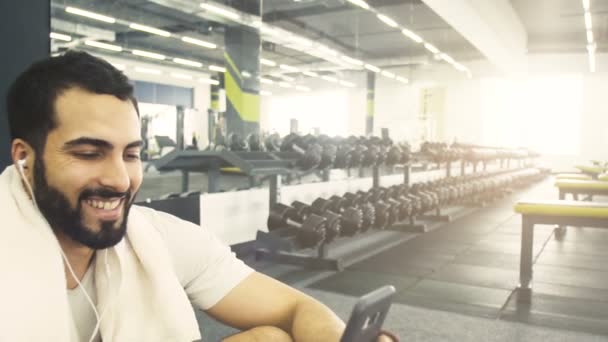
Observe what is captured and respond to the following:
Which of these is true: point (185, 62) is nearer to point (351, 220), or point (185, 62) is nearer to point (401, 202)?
point (401, 202)

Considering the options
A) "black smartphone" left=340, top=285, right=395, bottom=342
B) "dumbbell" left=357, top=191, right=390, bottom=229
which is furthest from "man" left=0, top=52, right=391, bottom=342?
"dumbbell" left=357, top=191, right=390, bottom=229

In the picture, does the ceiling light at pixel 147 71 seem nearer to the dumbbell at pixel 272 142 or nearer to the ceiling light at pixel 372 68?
the ceiling light at pixel 372 68

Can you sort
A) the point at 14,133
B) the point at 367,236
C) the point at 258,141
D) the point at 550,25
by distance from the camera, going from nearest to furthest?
the point at 14,133 < the point at 258,141 < the point at 367,236 < the point at 550,25

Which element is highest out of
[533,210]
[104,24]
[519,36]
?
[519,36]

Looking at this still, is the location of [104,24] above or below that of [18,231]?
above

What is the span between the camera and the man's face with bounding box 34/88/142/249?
0.71 m

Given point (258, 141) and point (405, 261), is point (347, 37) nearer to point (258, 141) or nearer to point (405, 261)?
point (258, 141)

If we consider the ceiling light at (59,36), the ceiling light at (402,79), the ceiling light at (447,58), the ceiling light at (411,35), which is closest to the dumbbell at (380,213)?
the ceiling light at (59,36)

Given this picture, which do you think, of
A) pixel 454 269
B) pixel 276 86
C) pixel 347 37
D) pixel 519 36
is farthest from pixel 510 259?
pixel 519 36

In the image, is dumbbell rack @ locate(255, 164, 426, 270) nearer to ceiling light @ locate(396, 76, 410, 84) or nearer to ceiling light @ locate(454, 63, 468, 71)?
ceiling light @ locate(396, 76, 410, 84)

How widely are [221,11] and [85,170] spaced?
13.1ft

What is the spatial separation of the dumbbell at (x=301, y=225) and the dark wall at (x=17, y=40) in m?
1.47

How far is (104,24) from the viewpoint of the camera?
4625 millimetres

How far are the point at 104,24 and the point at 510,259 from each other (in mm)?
3955
